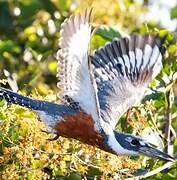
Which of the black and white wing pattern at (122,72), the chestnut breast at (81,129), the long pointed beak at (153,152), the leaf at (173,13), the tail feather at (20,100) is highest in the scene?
the leaf at (173,13)

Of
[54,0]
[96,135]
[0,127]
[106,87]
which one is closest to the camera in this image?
[0,127]

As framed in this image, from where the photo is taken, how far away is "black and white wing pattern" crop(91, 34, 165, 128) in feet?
11.8

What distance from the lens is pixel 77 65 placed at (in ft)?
11.2

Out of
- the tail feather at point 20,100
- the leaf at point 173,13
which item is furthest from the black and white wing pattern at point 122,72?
the leaf at point 173,13

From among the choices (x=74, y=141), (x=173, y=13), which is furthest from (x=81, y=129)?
(x=173, y=13)

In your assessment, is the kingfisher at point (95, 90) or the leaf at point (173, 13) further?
the leaf at point (173, 13)

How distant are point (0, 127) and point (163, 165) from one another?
2.65 ft

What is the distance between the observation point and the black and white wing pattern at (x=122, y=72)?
11.8ft

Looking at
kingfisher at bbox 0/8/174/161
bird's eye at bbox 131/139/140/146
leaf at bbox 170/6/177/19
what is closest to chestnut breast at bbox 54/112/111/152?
kingfisher at bbox 0/8/174/161

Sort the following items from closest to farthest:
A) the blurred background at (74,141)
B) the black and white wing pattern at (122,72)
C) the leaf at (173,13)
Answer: the blurred background at (74,141)
the black and white wing pattern at (122,72)
the leaf at (173,13)

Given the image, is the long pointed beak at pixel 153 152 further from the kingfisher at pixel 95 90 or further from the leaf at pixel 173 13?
the leaf at pixel 173 13

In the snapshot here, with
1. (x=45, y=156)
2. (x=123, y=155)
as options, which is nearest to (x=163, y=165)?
(x=123, y=155)

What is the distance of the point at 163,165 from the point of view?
12.3 ft

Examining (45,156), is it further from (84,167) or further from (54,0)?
(54,0)
